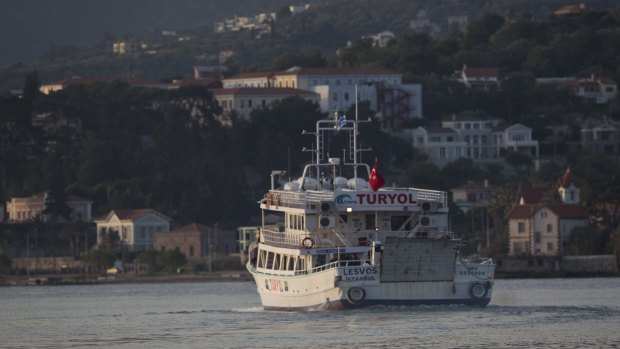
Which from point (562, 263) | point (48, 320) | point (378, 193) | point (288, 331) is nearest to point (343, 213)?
point (378, 193)

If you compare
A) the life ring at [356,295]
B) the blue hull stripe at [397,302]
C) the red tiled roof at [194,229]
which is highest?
the red tiled roof at [194,229]

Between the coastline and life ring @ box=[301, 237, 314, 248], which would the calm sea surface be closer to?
life ring @ box=[301, 237, 314, 248]

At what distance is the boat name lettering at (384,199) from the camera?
307ft

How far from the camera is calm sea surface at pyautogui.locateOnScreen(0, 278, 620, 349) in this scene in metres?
81.2

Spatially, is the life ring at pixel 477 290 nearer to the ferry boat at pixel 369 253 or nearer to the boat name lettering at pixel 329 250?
the ferry boat at pixel 369 253

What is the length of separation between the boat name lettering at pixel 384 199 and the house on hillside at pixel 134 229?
103m

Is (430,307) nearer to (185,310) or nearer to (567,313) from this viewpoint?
(567,313)

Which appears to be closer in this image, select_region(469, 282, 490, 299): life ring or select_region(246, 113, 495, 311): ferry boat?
select_region(246, 113, 495, 311): ferry boat

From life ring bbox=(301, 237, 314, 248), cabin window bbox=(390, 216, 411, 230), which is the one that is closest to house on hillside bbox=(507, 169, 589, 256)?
cabin window bbox=(390, 216, 411, 230)

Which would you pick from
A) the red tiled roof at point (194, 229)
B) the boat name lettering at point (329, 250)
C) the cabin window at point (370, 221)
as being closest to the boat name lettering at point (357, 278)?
the boat name lettering at point (329, 250)

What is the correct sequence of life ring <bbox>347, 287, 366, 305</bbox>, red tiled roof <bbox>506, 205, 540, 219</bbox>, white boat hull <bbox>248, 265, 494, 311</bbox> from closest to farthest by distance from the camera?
life ring <bbox>347, 287, 366, 305</bbox> < white boat hull <bbox>248, 265, 494, 311</bbox> < red tiled roof <bbox>506, 205, 540, 219</bbox>

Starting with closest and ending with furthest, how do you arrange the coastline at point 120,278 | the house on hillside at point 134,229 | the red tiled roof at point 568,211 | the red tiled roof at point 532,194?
the coastline at point 120,278 < the red tiled roof at point 568,211 < the red tiled roof at point 532,194 < the house on hillside at point 134,229

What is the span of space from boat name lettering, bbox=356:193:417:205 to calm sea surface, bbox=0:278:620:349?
4.76m

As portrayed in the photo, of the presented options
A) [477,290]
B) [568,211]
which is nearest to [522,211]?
[568,211]
